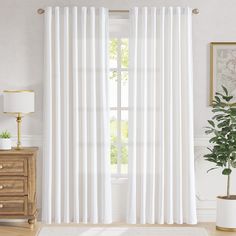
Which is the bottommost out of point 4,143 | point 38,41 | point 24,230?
point 24,230

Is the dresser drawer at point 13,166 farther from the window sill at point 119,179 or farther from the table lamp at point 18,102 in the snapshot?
the window sill at point 119,179

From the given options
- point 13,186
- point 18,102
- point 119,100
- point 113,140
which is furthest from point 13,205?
point 119,100

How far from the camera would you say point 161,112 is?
648cm

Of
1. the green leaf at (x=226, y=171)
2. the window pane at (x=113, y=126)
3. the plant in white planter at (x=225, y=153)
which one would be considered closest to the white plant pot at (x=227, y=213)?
the plant in white planter at (x=225, y=153)

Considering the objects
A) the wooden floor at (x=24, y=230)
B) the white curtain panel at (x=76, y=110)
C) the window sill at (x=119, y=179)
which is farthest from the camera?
the window sill at (x=119, y=179)

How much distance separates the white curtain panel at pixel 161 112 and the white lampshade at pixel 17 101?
3.68ft

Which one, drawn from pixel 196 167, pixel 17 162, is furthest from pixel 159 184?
pixel 17 162

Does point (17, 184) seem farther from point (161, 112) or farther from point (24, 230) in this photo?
point (161, 112)

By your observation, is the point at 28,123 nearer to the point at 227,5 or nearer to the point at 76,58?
the point at 76,58

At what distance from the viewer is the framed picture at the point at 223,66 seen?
6559mm

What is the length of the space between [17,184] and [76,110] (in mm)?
1021

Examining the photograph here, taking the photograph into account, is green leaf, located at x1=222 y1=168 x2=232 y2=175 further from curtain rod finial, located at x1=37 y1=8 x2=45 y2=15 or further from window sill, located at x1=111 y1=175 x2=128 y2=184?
curtain rod finial, located at x1=37 y1=8 x2=45 y2=15

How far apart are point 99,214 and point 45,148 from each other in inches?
37.0

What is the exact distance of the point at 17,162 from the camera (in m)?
6.13
